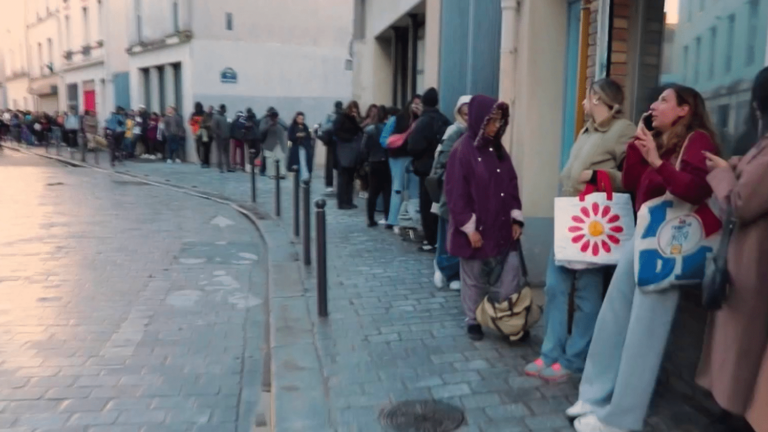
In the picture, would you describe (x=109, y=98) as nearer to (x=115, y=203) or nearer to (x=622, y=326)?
(x=115, y=203)

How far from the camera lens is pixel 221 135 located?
770 inches

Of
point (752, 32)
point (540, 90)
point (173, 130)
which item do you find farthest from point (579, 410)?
point (173, 130)

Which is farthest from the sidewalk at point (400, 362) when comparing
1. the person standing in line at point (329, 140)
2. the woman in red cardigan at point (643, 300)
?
the person standing in line at point (329, 140)

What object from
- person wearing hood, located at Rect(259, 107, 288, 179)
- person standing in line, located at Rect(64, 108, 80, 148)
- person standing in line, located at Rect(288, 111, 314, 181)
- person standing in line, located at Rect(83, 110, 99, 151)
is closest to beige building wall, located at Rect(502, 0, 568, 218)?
person standing in line, located at Rect(288, 111, 314, 181)

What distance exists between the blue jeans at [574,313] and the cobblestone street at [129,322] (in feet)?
6.34

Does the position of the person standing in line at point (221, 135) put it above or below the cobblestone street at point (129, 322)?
above

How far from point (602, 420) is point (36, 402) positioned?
3.34 m

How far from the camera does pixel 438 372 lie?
4.53m

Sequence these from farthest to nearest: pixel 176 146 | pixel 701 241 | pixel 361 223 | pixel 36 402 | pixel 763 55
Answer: pixel 176 146, pixel 361 223, pixel 36 402, pixel 763 55, pixel 701 241

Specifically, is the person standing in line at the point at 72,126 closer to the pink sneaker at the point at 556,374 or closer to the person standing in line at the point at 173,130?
the person standing in line at the point at 173,130

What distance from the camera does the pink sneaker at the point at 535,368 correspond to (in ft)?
14.4

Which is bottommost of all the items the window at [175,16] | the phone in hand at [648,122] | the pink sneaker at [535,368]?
the pink sneaker at [535,368]

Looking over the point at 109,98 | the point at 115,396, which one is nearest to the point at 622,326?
the point at 115,396

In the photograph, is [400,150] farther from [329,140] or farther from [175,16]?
[175,16]
